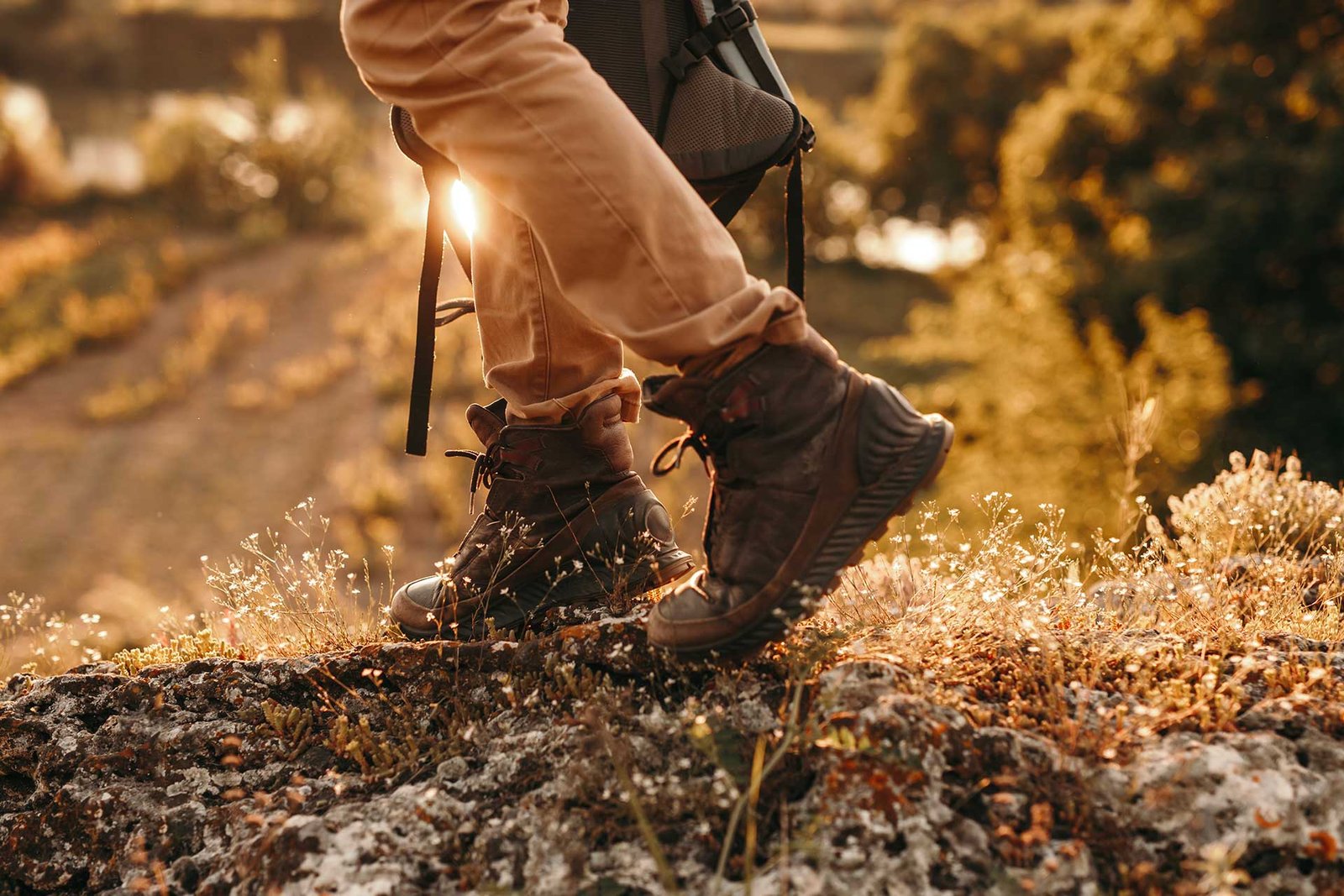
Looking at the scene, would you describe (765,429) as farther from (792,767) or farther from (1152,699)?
(1152,699)

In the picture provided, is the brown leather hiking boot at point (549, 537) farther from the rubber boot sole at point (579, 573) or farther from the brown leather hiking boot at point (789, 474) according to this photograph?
the brown leather hiking boot at point (789, 474)

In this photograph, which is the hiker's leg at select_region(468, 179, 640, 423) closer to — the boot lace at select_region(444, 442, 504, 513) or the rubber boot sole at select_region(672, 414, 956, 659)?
the boot lace at select_region(444, 442, 504, 513)

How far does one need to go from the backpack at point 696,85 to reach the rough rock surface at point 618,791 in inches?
34.1

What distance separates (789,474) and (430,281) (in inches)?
37.2

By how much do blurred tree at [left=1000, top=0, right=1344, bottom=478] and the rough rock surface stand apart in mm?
6034

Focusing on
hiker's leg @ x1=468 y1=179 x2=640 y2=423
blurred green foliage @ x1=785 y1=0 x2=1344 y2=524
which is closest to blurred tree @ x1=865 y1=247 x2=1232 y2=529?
blurred green foliage @ x1=785 y1=0 x2=1344 y2=524

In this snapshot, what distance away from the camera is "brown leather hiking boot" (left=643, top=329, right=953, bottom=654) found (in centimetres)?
166

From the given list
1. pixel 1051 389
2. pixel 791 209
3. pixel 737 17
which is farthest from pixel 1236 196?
pixel 737 17

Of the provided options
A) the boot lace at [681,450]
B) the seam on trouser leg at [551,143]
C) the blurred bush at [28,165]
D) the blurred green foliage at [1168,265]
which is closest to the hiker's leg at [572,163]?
the seam on trouser leg at [551,143]

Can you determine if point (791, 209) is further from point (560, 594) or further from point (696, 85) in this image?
point (560, 594)

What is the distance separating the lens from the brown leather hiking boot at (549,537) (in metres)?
2.10

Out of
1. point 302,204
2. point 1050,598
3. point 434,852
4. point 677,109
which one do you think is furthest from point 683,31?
point 302,204

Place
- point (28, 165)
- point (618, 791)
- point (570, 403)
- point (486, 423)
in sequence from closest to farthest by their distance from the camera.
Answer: point (618, 791) < point (570, 403) < point (486, 423) < point (28, 165)

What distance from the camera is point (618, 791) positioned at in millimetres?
1570
